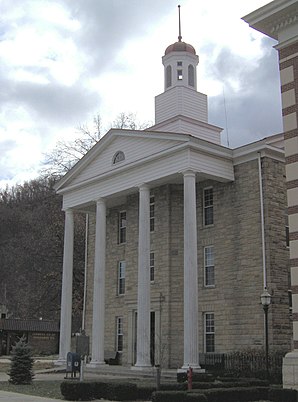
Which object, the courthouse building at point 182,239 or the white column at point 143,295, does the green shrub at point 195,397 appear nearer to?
the courthouse building at point 182,239

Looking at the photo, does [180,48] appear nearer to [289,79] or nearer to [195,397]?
[289,79]

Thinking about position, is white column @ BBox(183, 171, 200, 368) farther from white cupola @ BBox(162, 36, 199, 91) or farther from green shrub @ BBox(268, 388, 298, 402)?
white cupola @ BBox(162, 36, 199, 91)

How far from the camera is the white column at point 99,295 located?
30.8 metres

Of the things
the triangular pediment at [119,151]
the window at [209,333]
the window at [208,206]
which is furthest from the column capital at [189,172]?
the window at [209,333]

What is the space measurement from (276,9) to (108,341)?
22.9 meters

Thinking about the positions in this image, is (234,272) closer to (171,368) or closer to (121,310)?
(171,368)

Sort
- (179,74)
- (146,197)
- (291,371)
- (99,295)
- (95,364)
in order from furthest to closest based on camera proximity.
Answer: (179,74), (99,295), (95,364), (146,197), (291,371)

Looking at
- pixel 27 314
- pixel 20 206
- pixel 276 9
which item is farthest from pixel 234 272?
pixel 20 206

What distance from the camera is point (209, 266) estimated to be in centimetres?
2986

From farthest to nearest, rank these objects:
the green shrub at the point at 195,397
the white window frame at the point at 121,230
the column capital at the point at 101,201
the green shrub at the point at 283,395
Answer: the white window frame at the point at 121,230 < the column capital at the point at 101,201 < the green shrub at the point at 195,397 < the green shrub at the point at 283,395

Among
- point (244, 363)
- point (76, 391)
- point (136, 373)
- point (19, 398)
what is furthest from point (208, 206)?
point (19, 398)

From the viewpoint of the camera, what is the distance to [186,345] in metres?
25.9

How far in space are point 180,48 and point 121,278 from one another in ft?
47.4

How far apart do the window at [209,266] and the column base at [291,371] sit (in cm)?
1356
